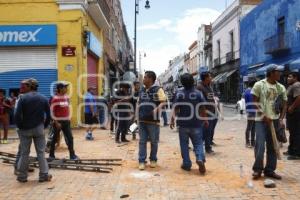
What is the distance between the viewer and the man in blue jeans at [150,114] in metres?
8.47

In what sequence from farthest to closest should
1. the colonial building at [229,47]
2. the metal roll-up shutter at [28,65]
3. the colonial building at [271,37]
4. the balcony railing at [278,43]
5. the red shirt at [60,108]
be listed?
1. the colonial building at [229,47]
2. the balcony railing at [278,43]
3. the colonial building at [271,37]
4. the metal roll-up shutter at [28,65]
5. the red shirt at [60,108]

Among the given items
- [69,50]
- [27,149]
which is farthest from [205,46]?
[27,149]

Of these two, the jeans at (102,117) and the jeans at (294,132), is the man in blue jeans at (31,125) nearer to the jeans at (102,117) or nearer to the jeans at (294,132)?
the jeans at (294,132)

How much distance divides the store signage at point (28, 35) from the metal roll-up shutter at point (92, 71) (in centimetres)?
355

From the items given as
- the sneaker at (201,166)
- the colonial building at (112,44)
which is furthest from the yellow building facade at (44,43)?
the sneaker at (201,166)

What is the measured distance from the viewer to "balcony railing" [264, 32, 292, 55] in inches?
1040

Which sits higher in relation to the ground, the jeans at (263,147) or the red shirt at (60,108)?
the red shirt at (60,108)

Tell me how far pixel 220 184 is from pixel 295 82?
10.5 ft

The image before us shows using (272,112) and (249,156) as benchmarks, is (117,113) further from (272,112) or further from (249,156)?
(272,112)

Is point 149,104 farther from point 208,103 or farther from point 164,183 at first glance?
point 208,103

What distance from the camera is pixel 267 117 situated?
285 inches

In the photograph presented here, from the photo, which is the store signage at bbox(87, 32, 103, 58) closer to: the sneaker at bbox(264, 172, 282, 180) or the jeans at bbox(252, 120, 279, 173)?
the jeans at bbox(252, 120, 279, 173)

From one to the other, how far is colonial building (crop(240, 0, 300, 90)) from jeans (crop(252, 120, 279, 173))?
52.0 ft

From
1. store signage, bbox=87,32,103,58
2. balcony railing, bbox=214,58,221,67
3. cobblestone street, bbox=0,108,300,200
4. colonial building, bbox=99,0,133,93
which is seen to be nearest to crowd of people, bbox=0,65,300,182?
cobblestone street, bbox=0,108,300,200
